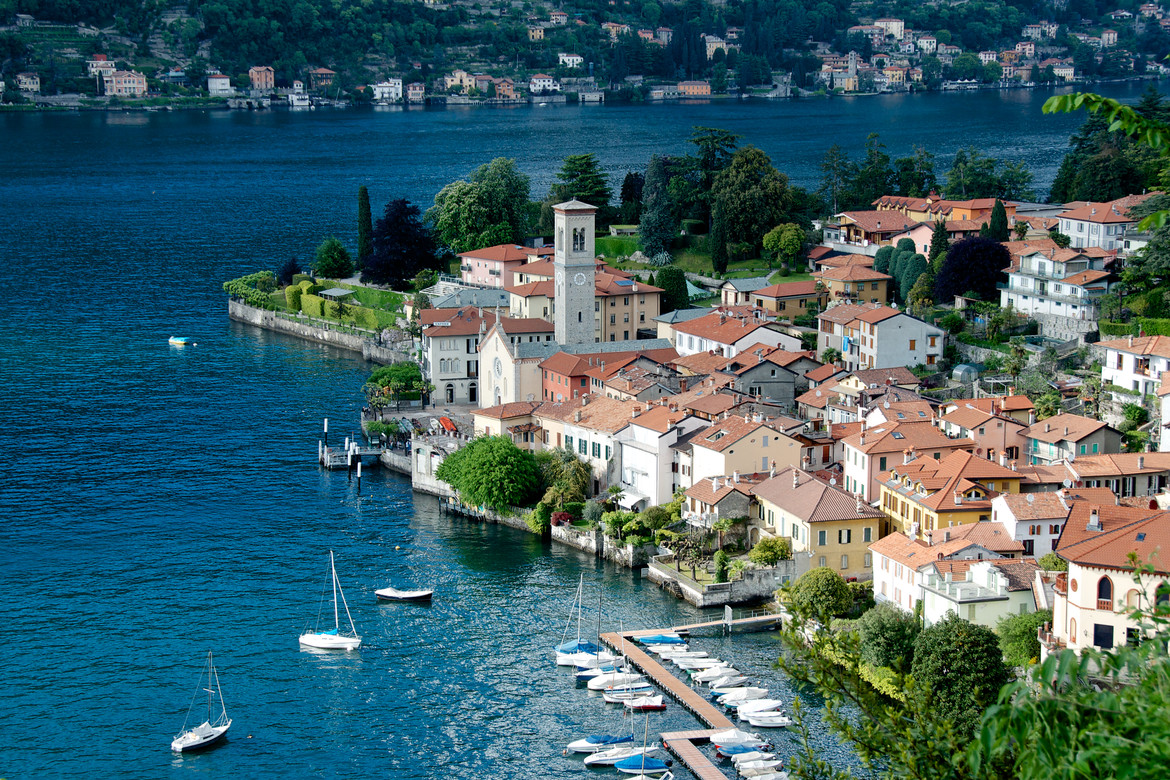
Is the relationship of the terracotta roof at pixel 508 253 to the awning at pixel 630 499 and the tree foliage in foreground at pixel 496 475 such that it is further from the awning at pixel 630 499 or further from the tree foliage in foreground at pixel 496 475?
the awning at pixel 630 499

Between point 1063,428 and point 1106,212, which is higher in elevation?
point 1106,212

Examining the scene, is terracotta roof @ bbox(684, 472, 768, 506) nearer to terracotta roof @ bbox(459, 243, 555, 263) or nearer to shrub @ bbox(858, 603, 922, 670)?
shrub @ bbox(858, 603, 922, 670)

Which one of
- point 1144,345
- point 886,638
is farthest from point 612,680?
point 1144,345

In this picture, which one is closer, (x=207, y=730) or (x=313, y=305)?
(x=207, y=730)

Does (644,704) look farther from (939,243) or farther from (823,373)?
(939,243)

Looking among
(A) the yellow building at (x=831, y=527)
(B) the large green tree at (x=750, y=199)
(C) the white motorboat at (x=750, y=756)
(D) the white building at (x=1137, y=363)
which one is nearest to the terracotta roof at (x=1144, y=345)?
(D) the white building at (x=1137, y=363)
